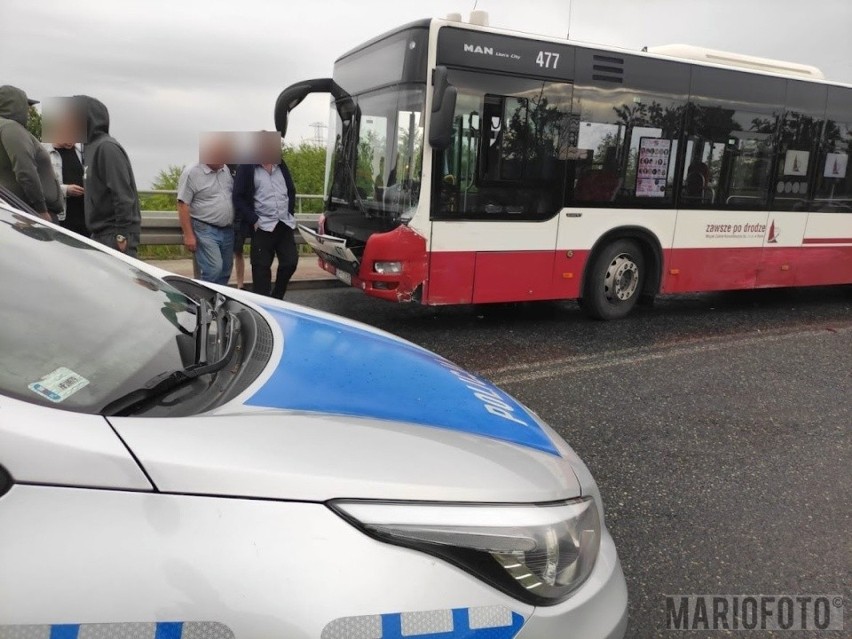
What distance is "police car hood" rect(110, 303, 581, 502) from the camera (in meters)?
1.23

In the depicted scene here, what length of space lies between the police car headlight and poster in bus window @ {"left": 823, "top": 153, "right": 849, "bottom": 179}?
8.57 meters

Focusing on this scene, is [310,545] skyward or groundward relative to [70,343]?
groundward

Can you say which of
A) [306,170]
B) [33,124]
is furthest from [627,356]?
[306,170]

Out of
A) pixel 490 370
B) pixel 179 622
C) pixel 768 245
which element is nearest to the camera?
pixel 179 622

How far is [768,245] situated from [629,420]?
4.91m

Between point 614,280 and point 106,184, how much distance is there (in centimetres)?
510

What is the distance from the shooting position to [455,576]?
4.22ft

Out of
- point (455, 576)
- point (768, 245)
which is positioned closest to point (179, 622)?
point (455, 576)

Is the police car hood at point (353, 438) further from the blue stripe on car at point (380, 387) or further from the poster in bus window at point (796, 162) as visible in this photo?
the poster in bus window at point (796, 162)

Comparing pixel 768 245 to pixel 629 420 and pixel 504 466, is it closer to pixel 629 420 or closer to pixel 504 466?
pixel 629 420

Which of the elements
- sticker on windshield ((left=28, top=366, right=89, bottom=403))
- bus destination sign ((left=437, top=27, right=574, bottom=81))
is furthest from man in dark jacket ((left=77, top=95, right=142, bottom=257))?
sticker on windshield ((left=28, top=366, right=89, bottom=403))

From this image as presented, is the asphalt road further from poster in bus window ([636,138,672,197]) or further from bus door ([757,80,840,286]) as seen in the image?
poster in bus window ([636,138,672,197])

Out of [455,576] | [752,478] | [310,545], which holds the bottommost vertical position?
[752,478]

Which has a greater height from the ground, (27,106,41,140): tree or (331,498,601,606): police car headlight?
(27,106,41,140): tree
